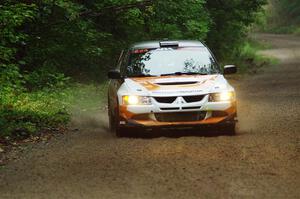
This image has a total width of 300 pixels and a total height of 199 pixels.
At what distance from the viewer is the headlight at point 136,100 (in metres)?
11.5

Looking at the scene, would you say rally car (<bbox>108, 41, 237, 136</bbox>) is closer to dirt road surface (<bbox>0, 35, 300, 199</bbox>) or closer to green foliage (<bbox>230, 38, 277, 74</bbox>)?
dirt road surface (<bbox>0, 35, 300, 199</bbox>)

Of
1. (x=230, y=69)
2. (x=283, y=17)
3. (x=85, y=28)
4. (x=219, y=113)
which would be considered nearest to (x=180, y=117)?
(x=219, y=113)

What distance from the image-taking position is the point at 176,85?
11641mm

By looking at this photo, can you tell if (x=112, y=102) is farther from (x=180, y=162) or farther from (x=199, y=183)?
(x=199, y=183)

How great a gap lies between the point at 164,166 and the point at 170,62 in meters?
3.94

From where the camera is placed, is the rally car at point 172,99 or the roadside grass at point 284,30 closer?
the rally car at point 172,99

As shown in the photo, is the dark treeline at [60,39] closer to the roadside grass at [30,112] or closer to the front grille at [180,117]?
the roadside grass at [30,112]

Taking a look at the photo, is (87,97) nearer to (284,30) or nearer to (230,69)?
(230,69)

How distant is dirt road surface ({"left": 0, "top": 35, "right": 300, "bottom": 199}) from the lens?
776 centimetres

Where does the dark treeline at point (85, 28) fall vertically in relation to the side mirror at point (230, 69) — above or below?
above

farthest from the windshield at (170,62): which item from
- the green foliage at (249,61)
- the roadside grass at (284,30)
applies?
the roadside grass at (284,30)

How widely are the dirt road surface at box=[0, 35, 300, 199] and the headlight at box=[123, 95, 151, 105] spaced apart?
63 cm

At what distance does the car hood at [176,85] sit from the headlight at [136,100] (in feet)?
0.27

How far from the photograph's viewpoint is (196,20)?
2427 centimetres
